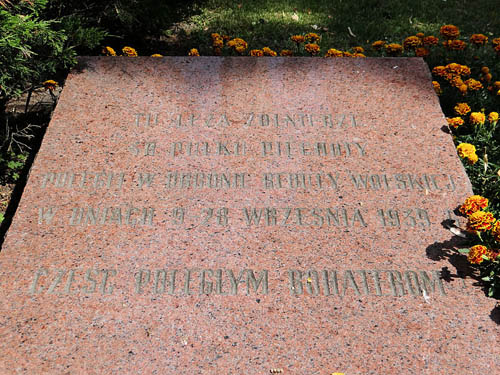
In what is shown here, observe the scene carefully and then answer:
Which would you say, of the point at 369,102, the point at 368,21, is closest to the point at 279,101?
the point at 369,102

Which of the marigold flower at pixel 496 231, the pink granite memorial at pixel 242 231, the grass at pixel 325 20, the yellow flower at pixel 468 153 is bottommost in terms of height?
the grass at pixel 325 20

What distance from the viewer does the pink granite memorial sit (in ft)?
7.42

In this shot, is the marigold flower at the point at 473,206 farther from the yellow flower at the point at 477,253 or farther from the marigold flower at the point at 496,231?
the yellow flower at the point at 477,253

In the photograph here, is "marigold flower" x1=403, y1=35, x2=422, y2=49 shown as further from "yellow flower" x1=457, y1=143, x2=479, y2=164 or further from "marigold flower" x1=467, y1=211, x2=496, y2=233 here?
"marigold flower" x1=467, y1=211, x2=496, y2=233

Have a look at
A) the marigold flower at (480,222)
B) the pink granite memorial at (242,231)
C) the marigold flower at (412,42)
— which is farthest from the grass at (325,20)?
the marigold flower at (480,222)

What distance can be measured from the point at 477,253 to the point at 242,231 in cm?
109

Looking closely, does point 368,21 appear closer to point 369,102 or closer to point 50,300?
point 369,102

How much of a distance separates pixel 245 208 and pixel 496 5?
5287 millimetres

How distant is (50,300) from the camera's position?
93.7 inches

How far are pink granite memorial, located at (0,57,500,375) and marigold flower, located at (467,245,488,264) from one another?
11cm

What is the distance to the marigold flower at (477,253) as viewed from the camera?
242cm

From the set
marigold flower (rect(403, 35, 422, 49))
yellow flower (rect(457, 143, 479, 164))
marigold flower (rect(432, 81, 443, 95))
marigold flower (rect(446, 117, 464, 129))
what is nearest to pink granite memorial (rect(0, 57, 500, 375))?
yellow flower (rect(457, 143, 479, 164))

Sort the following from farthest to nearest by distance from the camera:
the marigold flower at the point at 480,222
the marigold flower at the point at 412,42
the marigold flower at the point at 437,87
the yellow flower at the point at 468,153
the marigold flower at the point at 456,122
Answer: the marigold flower at the point at 412,42 → the marigold flower at the point at 437,87 → the marigold flower at the point at 456,122 → the yellow flower at the point at 468,153 → the marigold flower at the point at 480,222

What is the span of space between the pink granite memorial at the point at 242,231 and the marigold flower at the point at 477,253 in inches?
4.3
